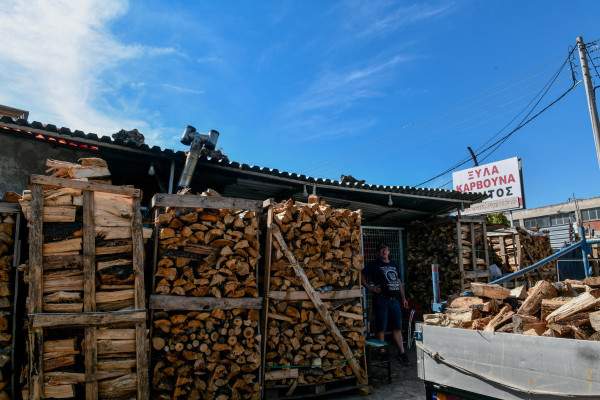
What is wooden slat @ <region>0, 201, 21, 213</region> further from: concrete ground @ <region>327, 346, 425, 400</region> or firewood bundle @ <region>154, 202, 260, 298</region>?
concrete ground @ <region>327, 346, 425, 400</region>

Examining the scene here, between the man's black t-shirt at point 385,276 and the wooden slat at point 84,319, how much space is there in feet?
13.7

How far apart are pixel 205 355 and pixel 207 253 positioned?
1243mm

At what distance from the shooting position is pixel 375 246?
9.40 m

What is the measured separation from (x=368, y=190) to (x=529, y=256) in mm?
6961

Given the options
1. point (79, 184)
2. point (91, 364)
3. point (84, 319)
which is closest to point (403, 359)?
point (91, 364)

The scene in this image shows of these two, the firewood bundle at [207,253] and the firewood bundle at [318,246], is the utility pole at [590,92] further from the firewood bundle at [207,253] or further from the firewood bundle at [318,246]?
the firewood bundle at [207,253]

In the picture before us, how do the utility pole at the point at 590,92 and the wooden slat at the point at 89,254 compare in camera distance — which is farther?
the utility pole at the point at 590,92

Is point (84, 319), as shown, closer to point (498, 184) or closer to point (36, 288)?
point (36, 288)

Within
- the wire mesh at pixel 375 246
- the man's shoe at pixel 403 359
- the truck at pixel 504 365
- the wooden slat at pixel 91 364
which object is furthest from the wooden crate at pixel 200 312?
the wire mesh at pixel 375 246

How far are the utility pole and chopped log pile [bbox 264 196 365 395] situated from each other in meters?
8.70

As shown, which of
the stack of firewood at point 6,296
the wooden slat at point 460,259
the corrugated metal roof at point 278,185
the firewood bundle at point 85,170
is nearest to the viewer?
the stack of firewood at point 6,296

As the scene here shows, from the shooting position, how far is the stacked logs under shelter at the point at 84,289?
12.4ft

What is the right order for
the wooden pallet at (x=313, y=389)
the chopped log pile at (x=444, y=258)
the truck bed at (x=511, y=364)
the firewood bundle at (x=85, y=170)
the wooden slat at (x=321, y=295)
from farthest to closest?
the chopped log pile at (x=444, y=258) < the wooden slat at (x=321, y=295) < the wooden pallet at (x=313, y=389) < the firewood bundle at (x=85, y=170) < the truck bed at (x=511, y=364)

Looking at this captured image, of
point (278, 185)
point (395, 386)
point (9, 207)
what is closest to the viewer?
point (9, 207)
